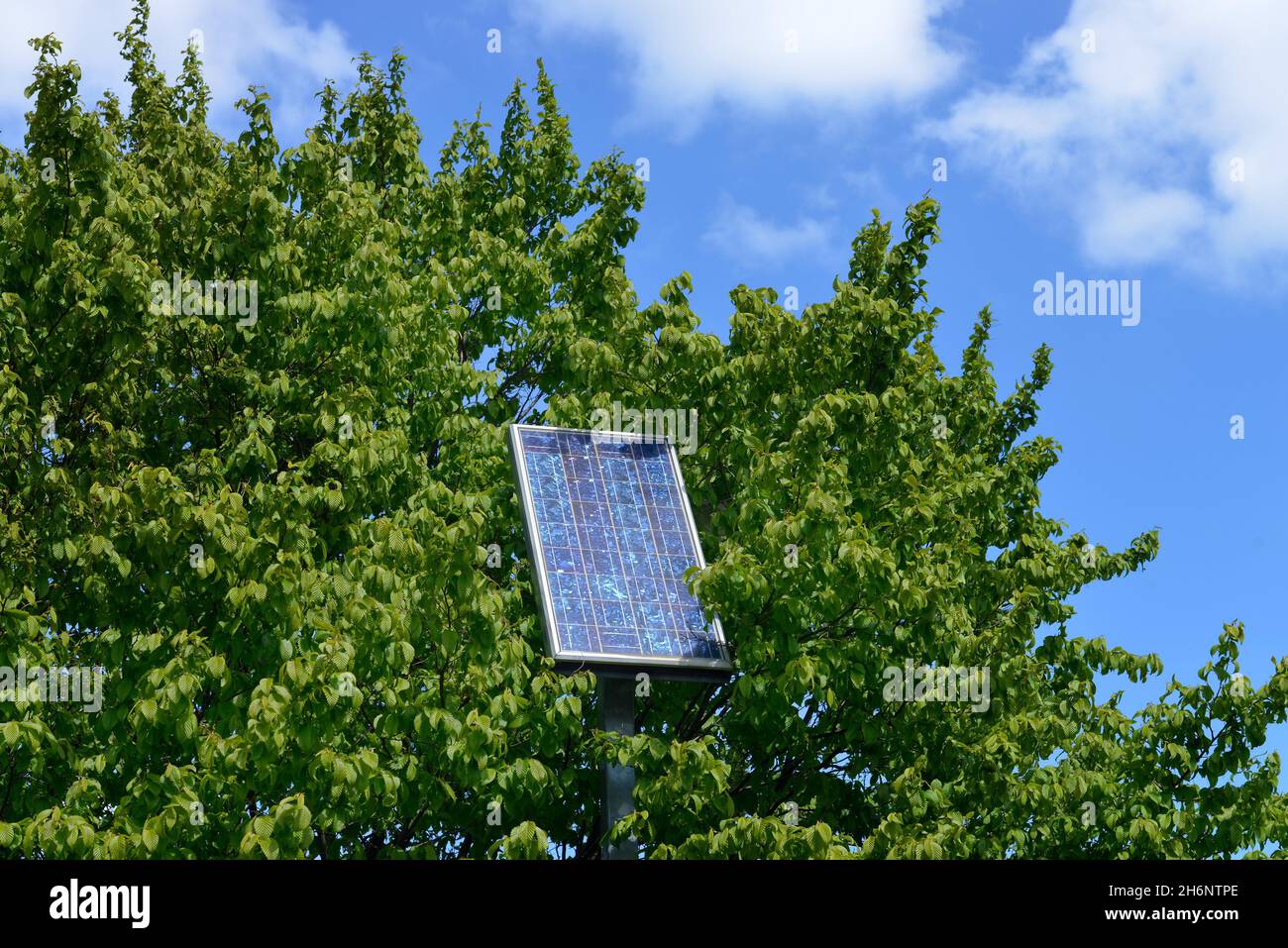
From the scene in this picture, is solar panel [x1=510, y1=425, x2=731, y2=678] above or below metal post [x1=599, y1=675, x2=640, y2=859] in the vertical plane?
above

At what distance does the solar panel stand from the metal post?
437 millimetres

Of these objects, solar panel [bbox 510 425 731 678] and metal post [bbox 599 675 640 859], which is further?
solar panel [bbox 510 425 731 678]

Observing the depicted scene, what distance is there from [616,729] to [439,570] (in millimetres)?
1951

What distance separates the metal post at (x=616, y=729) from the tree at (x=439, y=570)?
16 centimetres

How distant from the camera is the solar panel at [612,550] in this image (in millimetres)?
11875

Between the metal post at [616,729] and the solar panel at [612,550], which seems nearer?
the metal post at [616,729]

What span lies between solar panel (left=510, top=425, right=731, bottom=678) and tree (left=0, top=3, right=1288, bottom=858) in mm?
568

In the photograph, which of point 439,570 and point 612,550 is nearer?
point 439,570

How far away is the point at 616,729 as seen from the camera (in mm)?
11742

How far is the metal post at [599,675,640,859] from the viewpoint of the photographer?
1173cm

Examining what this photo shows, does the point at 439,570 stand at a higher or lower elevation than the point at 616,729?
higher
